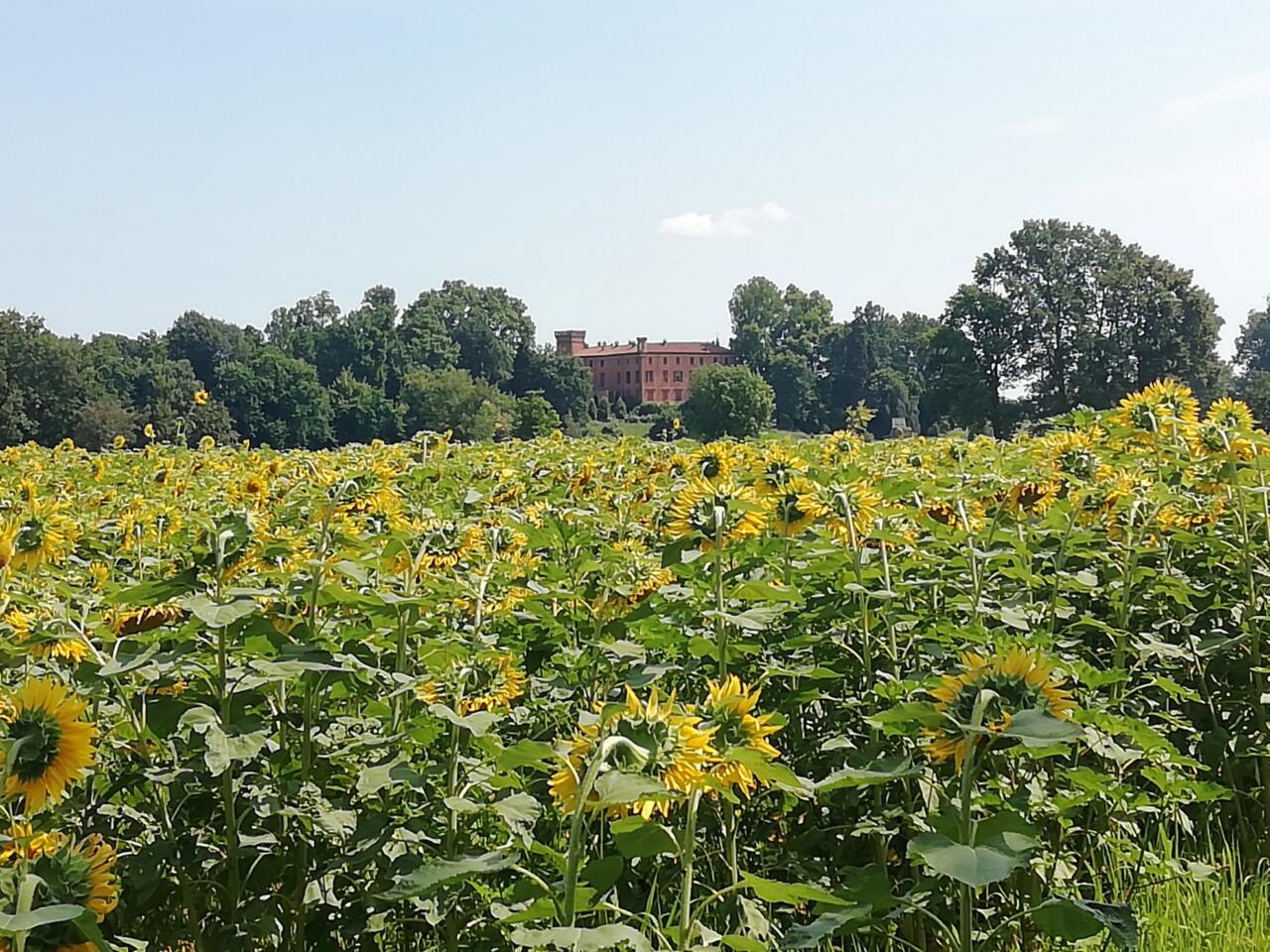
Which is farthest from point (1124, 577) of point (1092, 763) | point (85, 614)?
point (85, 614)

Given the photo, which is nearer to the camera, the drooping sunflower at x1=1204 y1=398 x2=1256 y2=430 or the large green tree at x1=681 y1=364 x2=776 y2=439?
the drooping sunflower at x1=1204 y1=398 x2=1256 y2=430

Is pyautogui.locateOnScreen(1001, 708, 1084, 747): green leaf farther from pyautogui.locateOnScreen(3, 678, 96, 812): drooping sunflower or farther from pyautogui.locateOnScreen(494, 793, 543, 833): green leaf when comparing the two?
pyautogui.locateOnScreen(3, 678, 96, 812): drooping sunflower

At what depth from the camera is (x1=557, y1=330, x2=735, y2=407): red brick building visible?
114562 mm

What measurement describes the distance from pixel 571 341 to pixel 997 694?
399ft

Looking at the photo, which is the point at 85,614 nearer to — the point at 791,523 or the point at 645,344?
the point at 791,523

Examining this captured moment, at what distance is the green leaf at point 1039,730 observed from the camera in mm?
1550

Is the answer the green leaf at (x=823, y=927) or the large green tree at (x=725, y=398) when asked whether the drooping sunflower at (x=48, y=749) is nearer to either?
the green leaf at (x=823, y=927)

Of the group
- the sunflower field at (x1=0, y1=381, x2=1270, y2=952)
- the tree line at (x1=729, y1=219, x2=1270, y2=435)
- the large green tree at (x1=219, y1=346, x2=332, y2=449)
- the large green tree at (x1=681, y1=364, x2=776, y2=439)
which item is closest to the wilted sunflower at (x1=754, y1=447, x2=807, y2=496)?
the sunflower field at (x1=0, y1=381, x2=1270, y2=952)

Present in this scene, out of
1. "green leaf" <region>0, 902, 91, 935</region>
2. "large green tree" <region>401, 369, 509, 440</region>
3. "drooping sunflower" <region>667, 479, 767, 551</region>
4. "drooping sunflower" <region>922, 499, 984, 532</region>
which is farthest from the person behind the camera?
"large green tree" <region>401, 369, 509, 440</region>

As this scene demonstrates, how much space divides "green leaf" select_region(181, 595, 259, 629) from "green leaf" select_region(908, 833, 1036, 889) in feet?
3.91

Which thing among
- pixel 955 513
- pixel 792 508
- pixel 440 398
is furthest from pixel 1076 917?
pixel 440 398

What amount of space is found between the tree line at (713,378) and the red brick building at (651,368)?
4.94m

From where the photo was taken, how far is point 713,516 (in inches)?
103

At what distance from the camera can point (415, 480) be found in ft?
17.8
